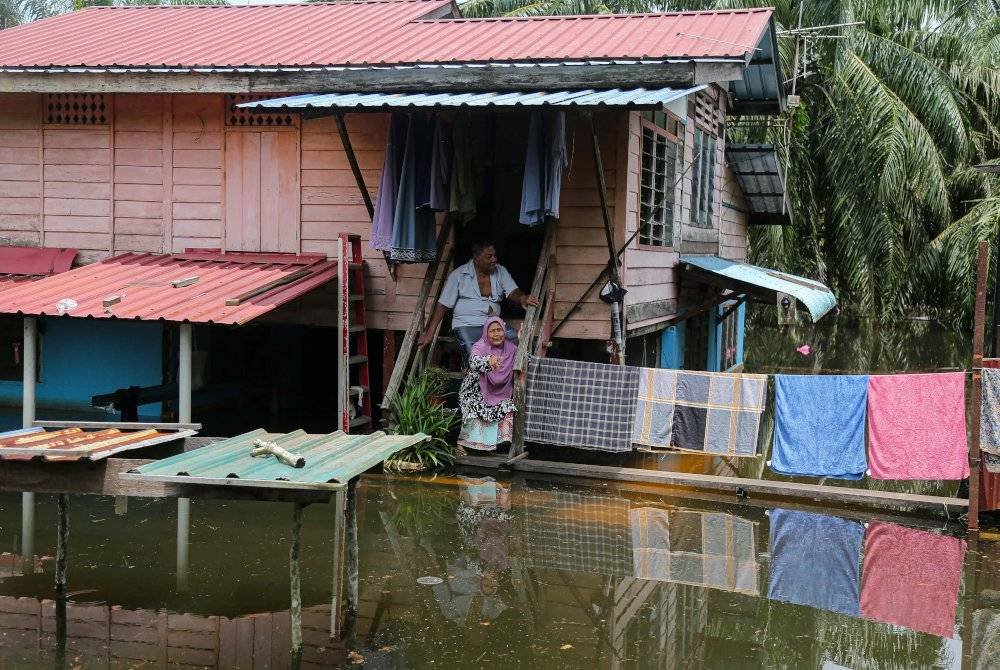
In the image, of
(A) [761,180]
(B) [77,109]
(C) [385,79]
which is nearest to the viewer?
(C) [385,79]

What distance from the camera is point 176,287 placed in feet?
35.0

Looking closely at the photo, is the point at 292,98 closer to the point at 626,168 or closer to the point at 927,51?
the point at 626,168

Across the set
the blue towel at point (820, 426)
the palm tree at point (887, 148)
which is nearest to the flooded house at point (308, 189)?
the blue towel at point (820, 426)

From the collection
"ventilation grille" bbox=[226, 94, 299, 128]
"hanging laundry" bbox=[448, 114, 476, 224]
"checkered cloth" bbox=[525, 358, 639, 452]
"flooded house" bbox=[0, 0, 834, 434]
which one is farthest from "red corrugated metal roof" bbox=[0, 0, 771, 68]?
"checkered cloth" bbox=[525, 358, 639, 452]

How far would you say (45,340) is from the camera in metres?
13.1

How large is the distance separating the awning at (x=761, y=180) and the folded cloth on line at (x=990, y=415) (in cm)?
911

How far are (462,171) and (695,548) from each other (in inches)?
189

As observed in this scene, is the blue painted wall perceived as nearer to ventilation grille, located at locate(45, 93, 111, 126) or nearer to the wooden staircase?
ventilation grille, located at locate(45, 93, 111, 126)

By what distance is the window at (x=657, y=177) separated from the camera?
39.3 feet

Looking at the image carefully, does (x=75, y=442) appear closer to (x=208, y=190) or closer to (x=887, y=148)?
(x=208, y=190)

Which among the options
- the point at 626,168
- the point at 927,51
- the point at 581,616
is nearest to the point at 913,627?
the point at 581,616

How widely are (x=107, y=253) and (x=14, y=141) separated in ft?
6.12

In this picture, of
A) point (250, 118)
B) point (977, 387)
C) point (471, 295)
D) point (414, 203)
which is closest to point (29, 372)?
point (250, 118)

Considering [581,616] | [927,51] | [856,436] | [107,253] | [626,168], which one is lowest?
[581,616]
